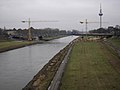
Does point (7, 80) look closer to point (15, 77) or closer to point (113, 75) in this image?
point (15, 77)

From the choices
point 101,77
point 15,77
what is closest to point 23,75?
point 15,77

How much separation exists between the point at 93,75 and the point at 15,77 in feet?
18.4

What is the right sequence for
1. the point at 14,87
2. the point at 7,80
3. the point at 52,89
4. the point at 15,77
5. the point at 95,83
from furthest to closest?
the point at 15,77 → the point at 7,80 → the point at 14,87 → the point at 95,83 → the point at 52,89

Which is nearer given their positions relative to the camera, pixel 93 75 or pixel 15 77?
pixel 93 75

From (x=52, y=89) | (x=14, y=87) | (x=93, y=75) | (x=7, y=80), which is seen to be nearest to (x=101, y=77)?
(x=93, y=75)

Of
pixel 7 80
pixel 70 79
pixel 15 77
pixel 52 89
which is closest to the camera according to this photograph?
pixel 52 89

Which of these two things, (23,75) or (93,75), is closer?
(93,75)

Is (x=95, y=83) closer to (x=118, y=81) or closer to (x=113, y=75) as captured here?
(x=118, y=81)

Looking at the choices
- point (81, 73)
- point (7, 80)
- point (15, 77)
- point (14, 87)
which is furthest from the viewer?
point (15, 77)

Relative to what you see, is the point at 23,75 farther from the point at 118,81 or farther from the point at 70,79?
the point at 118,81

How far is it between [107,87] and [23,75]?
8017 millimetres

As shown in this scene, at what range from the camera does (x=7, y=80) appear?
1580 centimetres

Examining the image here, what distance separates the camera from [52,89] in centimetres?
1090

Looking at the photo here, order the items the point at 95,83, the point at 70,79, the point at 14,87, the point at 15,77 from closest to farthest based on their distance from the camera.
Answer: the point at 95,83
the point at 70,79
the point at 14,87
the point at 15,77
